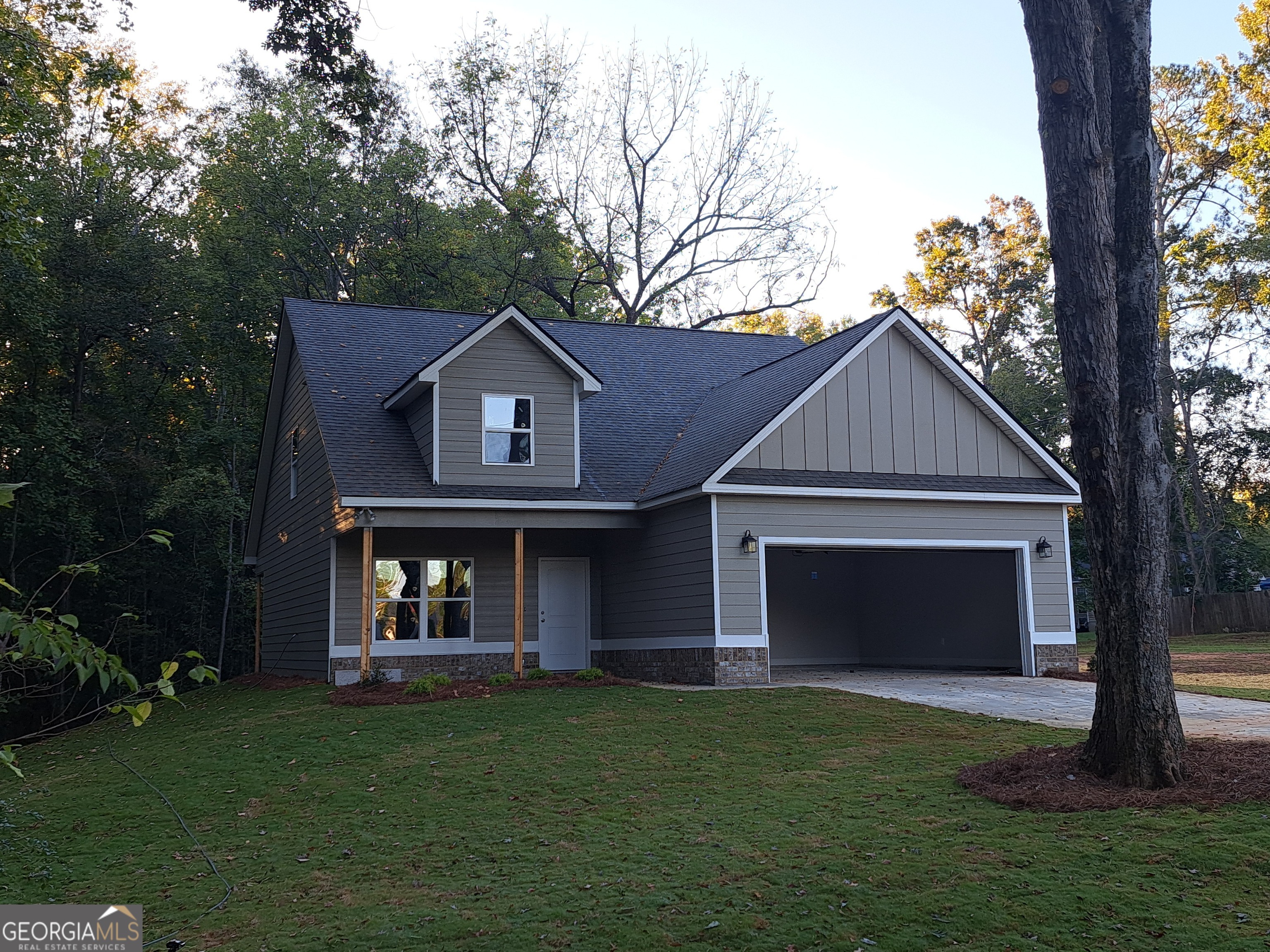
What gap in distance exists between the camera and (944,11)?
12531mm

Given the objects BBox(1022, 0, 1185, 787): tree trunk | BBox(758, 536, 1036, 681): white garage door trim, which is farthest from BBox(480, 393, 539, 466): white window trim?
BBox(1022, 0, 1185, 787): tree trunk

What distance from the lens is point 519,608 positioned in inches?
635

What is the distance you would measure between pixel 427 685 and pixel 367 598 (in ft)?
5.55

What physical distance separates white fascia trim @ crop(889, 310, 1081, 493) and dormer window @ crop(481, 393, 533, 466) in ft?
17.7

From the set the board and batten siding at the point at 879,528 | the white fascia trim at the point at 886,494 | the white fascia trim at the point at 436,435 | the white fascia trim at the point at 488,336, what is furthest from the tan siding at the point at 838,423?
the white fascia trim at the point at 436,435

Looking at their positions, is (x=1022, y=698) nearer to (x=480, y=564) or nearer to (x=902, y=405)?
(x=902, y=405)

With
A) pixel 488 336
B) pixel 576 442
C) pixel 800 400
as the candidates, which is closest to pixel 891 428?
pixel 800 400

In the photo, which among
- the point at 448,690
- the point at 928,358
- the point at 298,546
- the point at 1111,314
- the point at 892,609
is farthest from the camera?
the point at 892,609

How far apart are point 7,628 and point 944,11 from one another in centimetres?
1239

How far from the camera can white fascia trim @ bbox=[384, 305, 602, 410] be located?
16.9 m

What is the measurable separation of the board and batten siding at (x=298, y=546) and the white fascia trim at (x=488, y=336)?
5.62 ft

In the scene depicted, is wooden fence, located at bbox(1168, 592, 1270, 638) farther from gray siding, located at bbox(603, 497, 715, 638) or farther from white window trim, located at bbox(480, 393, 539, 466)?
white window trim, located at bbox(480, 393, 539, 466)

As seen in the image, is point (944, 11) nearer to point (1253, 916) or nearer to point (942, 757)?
point (942, 757)

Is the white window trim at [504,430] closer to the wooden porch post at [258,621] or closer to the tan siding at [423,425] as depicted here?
the tan siding at [423,425]
